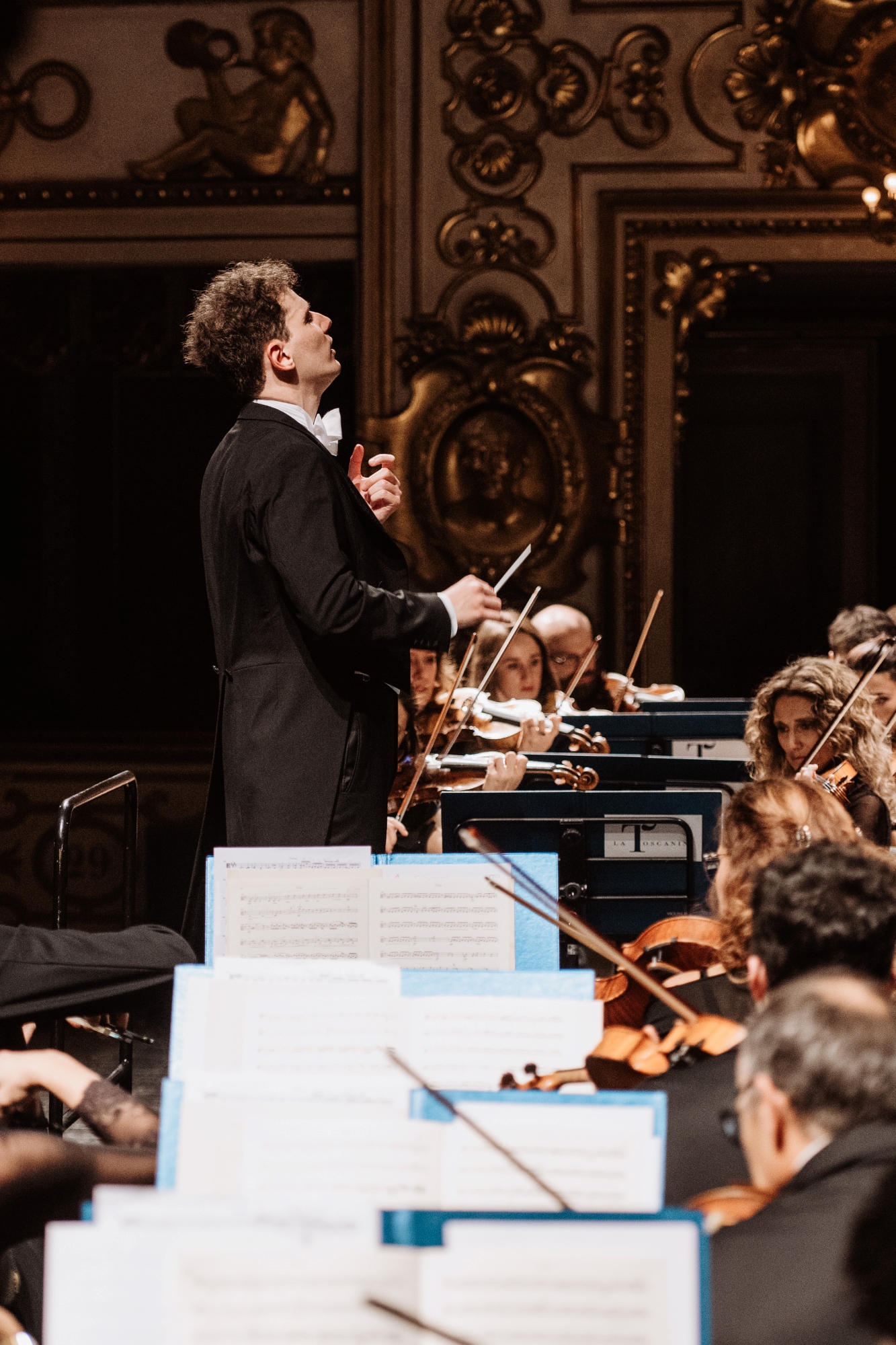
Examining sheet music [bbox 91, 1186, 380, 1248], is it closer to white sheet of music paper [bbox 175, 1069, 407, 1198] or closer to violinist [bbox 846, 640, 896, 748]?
white sheet of music paper [bbox 175, 1069, 407, 1198]

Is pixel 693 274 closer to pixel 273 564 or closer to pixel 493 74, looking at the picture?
pixel 493 74

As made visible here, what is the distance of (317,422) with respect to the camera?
8.13 ft

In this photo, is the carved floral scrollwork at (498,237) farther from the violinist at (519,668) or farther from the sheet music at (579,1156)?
the sheet music at (579,1156)

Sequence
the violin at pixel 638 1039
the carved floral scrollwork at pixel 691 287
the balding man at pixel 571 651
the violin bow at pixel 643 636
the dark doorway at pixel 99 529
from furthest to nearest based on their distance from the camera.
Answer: the dark doorway at pixel 99 529 < the carved floral scrollwork at pixel 691 287 < the violin bow at pixel 643 636 < the balding man at pixel 571 651 < the violin at pixel 638 1039

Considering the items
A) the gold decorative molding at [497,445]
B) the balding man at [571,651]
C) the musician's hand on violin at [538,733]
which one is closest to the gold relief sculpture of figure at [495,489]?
the gold decorative molding at [497,445]

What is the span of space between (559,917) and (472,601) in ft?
2.02

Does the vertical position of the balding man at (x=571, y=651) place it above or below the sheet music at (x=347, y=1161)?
above

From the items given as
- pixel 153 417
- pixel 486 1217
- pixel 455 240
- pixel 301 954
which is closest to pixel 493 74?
pixel 455 240

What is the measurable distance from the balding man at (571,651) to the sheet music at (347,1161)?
407 cm

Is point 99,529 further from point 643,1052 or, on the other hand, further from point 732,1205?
point 732,1205

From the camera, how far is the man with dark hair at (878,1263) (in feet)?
3.28

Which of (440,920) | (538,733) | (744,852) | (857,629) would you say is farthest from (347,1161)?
(857,629)

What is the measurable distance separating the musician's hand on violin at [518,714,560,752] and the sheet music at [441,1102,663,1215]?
9.51 ft

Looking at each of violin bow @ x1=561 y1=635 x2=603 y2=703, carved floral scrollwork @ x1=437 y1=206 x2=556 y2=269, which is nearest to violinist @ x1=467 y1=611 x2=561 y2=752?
violin bow @ x1=561 y1=635 x2=603 y2=703
